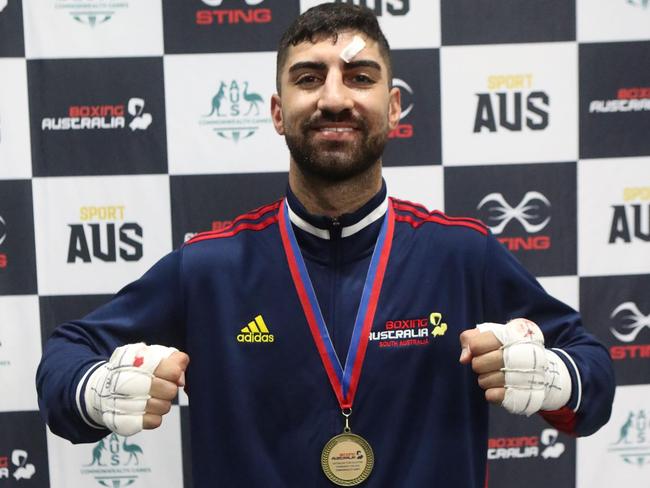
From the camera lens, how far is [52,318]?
1.99m

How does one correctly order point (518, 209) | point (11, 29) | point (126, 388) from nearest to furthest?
point (126, 388)
point (11, 29)
point (518, 209)

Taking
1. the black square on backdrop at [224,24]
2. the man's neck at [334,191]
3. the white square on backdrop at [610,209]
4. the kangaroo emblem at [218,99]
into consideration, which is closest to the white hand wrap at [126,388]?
the man's neck at [334,191]

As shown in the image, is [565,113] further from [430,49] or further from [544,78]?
[430,49]

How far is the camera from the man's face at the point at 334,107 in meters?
1.24

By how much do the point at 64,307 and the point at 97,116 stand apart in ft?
1.92

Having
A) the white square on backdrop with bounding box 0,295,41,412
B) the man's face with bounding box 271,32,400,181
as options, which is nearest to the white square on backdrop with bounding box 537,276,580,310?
the man's face with bounding box 271,32,400,181

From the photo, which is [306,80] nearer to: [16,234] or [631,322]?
[16,234]

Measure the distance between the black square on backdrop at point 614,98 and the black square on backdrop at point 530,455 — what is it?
0.87 metres

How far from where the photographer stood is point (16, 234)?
1969mm

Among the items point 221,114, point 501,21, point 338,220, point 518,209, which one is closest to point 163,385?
point 338,220

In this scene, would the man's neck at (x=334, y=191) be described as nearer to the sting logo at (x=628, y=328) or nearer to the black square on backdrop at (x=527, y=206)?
the black square on backdrop at (x=527, y=206)

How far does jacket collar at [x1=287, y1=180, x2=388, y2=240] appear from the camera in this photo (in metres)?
1.30

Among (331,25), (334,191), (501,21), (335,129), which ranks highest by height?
(501,21)

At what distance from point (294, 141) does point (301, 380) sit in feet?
1.51
